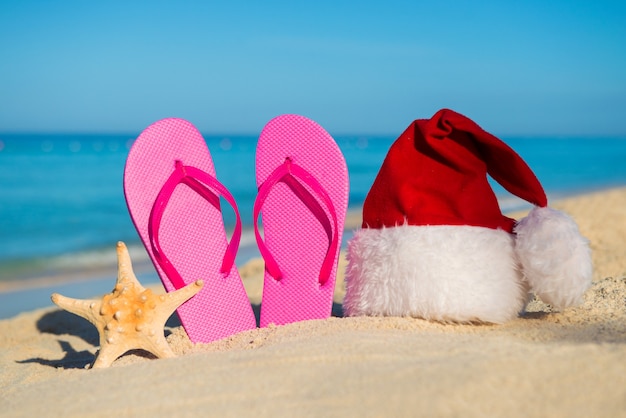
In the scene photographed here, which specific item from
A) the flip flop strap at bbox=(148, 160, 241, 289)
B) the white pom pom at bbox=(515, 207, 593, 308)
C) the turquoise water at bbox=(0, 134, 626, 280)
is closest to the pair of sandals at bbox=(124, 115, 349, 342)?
the flip flop strap at bbox=(148, 160, 241, 289)

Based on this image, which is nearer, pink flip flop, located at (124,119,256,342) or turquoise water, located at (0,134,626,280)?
pink flip flop, located at (124,119,256,342)

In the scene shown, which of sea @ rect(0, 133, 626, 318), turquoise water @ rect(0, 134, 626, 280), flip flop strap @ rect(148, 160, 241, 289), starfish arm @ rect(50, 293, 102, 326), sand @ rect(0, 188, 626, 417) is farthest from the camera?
turquoise water @ rect(0, 134, 626, 280)

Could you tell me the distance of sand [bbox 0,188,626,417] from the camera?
4.43 ft

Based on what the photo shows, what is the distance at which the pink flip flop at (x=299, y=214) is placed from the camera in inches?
98.3

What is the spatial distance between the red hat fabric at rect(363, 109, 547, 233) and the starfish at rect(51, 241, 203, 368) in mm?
713

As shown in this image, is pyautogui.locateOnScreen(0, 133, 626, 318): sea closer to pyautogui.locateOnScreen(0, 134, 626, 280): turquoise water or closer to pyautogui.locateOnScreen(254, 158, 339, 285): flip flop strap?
pyautogui.locateOnScreen(0, 134, 626, 280): turquoise water

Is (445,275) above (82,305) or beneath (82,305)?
above

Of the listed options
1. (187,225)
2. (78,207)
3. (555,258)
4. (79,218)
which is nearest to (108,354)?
(187,225)

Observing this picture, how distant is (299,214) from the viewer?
8.64ft

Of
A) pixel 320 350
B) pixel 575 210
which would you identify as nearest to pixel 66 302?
pixel 320 350

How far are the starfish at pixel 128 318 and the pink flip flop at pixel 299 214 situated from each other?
452 millimetres

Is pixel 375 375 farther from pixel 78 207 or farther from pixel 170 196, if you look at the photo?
pixel 78 207

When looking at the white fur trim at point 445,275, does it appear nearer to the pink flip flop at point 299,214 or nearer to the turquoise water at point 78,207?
the pink flip flop at point 299,214

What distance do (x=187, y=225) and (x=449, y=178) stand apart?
1025 mm
